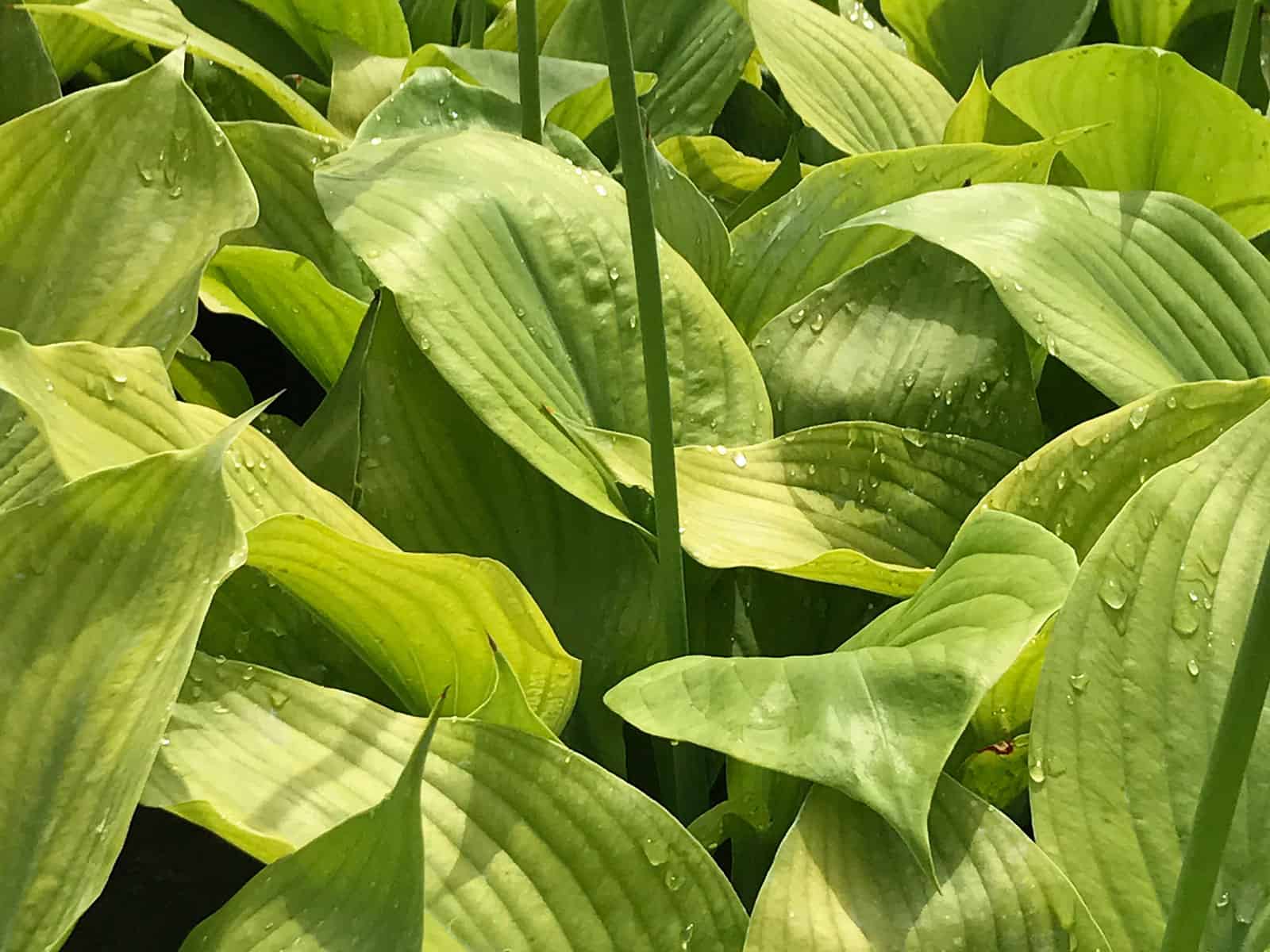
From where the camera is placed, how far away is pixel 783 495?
0.56 m

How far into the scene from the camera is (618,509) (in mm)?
542

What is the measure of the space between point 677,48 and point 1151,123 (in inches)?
13.0

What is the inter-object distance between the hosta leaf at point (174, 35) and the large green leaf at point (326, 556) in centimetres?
30

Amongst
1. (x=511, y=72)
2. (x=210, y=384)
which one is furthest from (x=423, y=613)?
(x=511, y=72)

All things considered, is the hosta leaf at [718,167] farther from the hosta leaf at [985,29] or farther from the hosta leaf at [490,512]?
the hosta leaf at [490,512]

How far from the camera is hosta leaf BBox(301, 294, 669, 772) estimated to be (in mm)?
557

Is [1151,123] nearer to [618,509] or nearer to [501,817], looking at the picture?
[618,509]

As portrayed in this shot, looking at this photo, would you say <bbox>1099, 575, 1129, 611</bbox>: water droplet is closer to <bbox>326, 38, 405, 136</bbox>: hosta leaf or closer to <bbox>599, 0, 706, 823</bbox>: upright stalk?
<bbox>599, 0, 706, 823</bbox>: upright stalk

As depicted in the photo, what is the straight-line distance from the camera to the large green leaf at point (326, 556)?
17.6 inches

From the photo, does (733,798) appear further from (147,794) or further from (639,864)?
(147,794)

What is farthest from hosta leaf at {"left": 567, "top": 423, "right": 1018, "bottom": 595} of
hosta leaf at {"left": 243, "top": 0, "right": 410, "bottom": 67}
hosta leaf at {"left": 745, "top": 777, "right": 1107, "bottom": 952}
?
hosta leaf at {"left": 243, "top": 0, "right": 410, "bottom": 67}

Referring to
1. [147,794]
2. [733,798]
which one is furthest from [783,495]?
[147,794]

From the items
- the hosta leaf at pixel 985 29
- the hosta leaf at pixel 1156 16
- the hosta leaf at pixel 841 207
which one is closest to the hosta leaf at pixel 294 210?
the hosta leaf at pixel 841 207

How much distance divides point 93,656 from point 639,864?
0.18 metres
